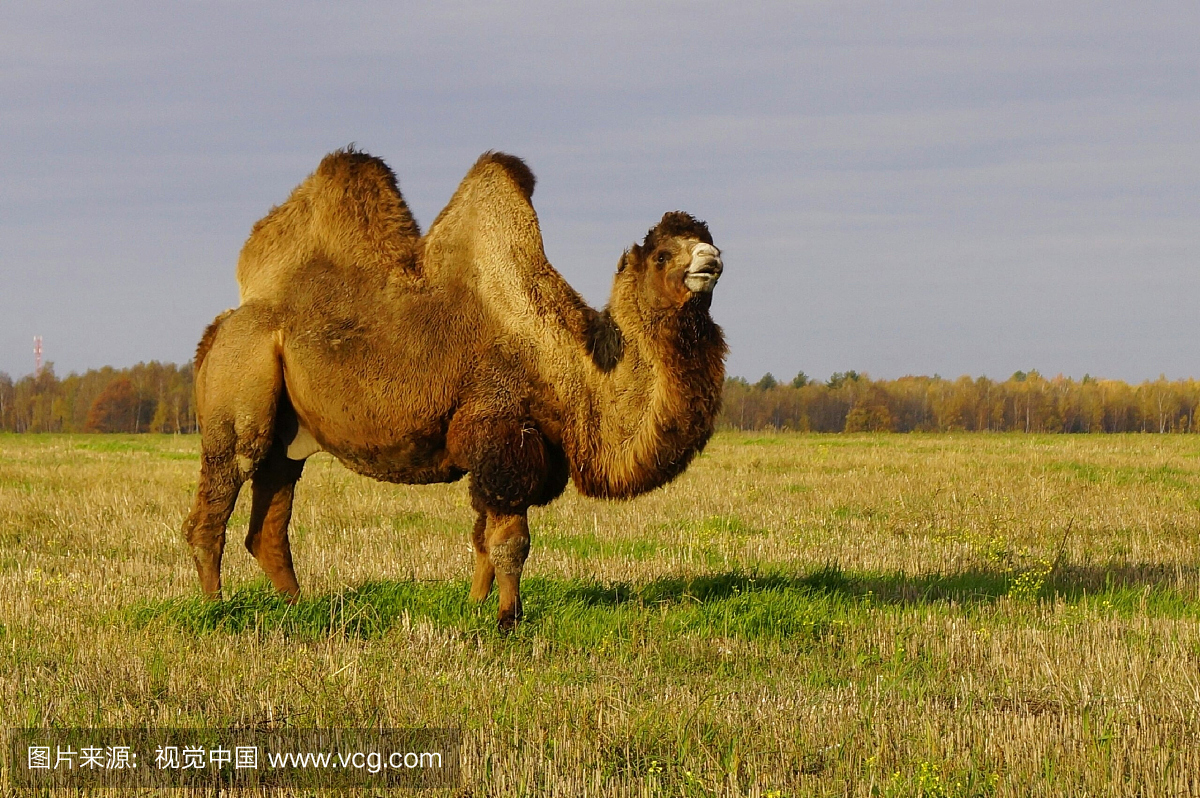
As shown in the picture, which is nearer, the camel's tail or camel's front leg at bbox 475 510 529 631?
camel's front leg at bbox 475 510 529 631

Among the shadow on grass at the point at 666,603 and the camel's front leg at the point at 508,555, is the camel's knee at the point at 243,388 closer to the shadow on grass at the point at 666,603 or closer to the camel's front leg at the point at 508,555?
the shadow on grass at the point at 666,603

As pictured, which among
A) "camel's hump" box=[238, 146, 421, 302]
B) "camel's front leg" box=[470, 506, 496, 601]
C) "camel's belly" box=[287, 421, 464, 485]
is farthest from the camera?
"camel's hump" box=[238, 146, 421, 302]

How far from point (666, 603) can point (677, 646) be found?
122 centimetres

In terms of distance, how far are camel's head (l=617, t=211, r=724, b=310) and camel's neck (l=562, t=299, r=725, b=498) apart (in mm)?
120

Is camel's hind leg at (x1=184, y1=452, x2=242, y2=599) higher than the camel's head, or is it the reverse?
the camel's head

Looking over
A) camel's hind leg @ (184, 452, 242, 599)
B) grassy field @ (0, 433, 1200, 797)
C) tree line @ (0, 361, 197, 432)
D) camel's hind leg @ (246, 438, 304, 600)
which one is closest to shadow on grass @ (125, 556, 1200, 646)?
grassy field @ (0, 433, 1200, 797)

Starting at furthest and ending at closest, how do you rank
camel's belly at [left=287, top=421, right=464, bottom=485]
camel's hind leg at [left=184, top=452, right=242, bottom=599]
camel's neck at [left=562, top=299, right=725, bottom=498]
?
camel's hind leg at [left=184, top=452, right=242, bottom=599] < camel's belly at [left=287, top=421, right=464, bottom=485] < camel's neck at [left=562, top=299, right=725, bottom=498]

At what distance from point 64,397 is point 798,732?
360 feet

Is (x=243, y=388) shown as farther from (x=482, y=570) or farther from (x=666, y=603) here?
(x=666, y=603)

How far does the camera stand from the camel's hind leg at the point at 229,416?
8508mm

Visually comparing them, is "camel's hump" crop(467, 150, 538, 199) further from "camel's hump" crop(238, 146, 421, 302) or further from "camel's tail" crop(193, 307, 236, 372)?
"camel's tail" crop(193, 307, 236, 372)

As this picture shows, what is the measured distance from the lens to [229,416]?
8.62 meters

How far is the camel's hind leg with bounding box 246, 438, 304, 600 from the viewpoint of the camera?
→ 9.02 m

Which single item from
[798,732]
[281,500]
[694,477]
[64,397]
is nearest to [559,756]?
[798,732]
